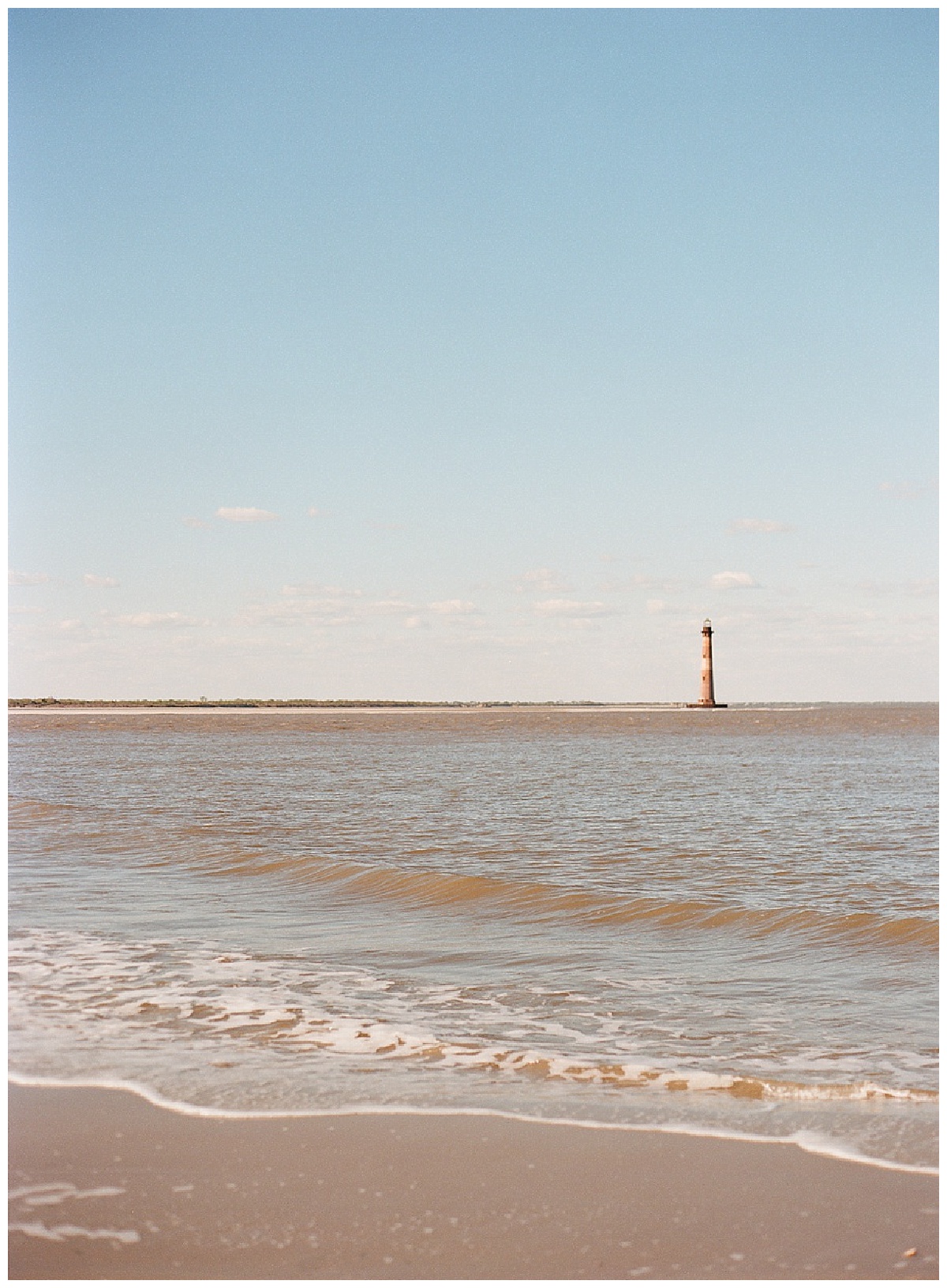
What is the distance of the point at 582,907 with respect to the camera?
9703 millimetres

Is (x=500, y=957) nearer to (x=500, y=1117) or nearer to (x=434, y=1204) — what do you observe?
(x=500, y=1117)

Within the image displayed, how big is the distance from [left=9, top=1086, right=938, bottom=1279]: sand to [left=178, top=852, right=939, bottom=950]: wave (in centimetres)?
465

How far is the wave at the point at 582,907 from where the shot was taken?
8734 millimetres

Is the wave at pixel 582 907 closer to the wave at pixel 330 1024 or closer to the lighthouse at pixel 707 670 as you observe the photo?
the wave at pixel 330 1024

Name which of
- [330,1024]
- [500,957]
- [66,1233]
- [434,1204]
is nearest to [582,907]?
[500,957]

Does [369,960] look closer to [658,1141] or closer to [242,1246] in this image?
[658,1141]

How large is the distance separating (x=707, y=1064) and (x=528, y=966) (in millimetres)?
2382

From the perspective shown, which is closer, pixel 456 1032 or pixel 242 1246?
pixel 242 1246

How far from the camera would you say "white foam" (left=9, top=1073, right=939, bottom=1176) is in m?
4.41

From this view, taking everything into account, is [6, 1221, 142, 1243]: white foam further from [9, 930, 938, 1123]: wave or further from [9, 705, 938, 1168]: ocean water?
[9, 930, 938, 1123]: wave

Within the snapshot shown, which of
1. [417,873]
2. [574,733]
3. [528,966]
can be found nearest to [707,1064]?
[528,966]

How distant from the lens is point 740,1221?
3.71 m

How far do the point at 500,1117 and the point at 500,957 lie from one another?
331 cm

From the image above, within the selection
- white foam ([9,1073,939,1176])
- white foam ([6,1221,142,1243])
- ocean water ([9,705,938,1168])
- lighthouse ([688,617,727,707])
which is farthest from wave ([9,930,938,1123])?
lighthouse ([688,617,727,707])
